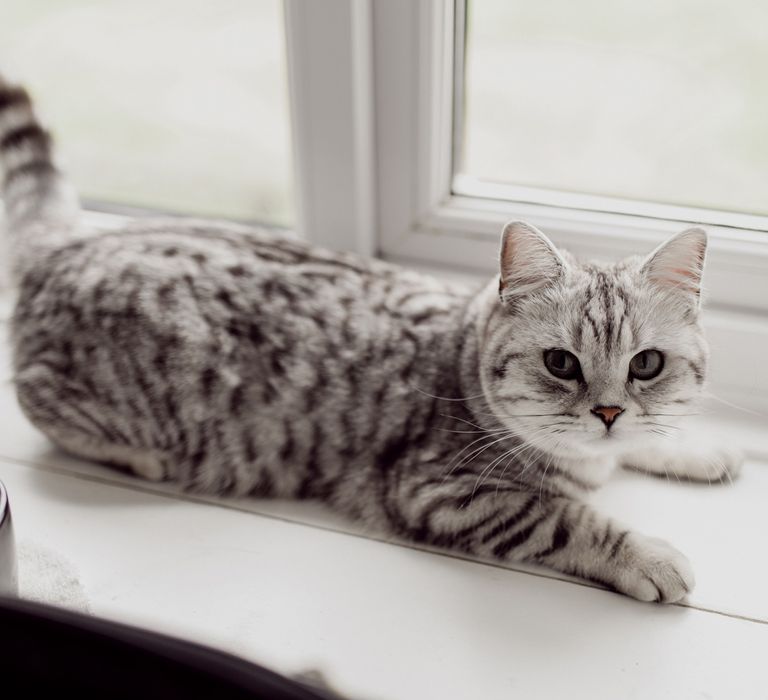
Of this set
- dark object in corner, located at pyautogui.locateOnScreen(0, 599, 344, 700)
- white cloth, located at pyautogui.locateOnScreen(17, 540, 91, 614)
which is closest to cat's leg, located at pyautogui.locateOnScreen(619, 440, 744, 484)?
white cloth, located at pyautogui.locateOnScreen(17, 540, 91, 614)

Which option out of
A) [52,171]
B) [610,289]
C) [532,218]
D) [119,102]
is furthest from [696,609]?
[119,102]

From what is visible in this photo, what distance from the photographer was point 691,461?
1493 millimetres

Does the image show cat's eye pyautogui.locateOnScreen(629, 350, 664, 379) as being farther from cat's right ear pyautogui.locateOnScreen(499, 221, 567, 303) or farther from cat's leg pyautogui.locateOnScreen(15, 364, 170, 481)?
cat's leg pyautogui.locateOnScreen(15, 364, 170, 481)

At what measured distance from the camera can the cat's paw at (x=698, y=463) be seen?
1.49 meters

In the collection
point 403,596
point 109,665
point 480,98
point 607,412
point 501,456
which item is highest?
point 480,98

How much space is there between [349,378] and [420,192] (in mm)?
434

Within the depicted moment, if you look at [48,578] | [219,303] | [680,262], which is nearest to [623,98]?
[680,262]

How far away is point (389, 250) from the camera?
5.91ft

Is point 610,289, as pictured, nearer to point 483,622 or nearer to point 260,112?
point 483,622

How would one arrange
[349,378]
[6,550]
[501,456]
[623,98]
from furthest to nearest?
[623,98] → [349,378] → [501,456] → [6,550]

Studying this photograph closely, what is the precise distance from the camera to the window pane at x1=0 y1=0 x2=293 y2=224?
1911 mm

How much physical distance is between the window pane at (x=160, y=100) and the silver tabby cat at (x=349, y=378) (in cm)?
44

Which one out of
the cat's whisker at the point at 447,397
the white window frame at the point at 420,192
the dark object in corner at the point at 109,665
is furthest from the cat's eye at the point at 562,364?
the dark object in corner at the point at 109,665

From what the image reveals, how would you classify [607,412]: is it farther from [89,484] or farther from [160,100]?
[160,100]
